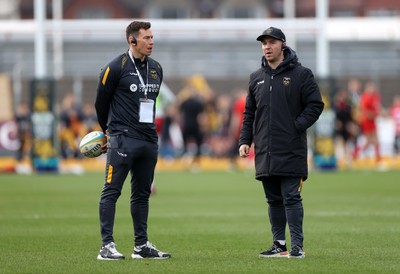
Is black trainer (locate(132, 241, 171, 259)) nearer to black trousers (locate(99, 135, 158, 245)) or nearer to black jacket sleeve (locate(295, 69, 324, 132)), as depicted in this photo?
black trousers (locate(99, 135, 158, 245))

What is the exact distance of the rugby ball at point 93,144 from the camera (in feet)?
36.0

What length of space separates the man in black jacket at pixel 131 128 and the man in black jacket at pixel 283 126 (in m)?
1.06

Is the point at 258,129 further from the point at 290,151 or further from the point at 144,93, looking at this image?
the point at 144,93

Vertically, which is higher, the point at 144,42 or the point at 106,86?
the point at 144,42

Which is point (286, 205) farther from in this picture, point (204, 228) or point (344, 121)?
point (344, 121)

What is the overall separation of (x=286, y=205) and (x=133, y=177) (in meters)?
1.52

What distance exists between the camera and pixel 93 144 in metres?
11.0

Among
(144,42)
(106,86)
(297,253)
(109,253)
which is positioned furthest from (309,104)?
(109,253)

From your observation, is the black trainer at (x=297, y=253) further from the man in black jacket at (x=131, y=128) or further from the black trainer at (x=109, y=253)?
the black trainer at (x=109, y=253)

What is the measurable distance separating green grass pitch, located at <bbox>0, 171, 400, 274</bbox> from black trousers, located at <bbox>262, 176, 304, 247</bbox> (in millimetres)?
327

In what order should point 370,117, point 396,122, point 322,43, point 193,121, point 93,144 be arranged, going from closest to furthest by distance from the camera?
point 93,144 → point 322,43 → point 370,117 → point 193,121 → point 396,122

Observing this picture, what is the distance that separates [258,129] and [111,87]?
154cm

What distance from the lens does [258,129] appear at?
11.1 metres

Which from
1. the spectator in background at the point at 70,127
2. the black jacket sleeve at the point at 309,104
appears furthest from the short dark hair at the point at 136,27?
the spectator in background at the point at 70,127
